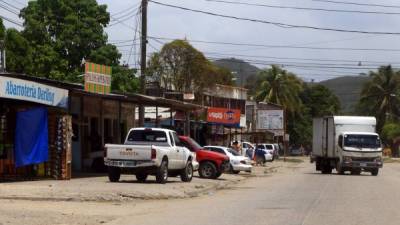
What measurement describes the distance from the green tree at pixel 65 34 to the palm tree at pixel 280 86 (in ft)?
127

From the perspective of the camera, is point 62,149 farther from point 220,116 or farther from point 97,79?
point 220,116

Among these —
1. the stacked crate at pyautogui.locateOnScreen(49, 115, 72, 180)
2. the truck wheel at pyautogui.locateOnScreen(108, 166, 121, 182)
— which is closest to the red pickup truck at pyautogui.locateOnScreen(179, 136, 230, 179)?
the truck wheel at pyautogui.locateOnScreen(108, 166, 121, 182)

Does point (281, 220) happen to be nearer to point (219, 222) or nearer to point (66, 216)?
point (219, 222)

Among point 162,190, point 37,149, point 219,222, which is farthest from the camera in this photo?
point 37,149

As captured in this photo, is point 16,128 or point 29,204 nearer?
point 29,204

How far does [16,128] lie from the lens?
25.7 m

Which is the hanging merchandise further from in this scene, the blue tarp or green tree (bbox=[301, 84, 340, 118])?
green tree (bbox=[301, 84, 340, 118])

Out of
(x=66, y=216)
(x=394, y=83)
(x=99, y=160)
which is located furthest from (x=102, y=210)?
(x=394, y=83)

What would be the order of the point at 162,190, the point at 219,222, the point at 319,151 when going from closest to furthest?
the point at 219,222 → the point at 162,190 → the point at 319,151

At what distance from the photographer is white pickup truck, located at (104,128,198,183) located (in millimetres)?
25484

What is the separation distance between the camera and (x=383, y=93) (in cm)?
9650

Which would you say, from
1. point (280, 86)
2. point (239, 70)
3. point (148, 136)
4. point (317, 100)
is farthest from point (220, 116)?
Result: point (317, 100)

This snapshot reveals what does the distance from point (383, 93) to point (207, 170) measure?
6802cm

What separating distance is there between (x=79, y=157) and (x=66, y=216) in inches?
757
